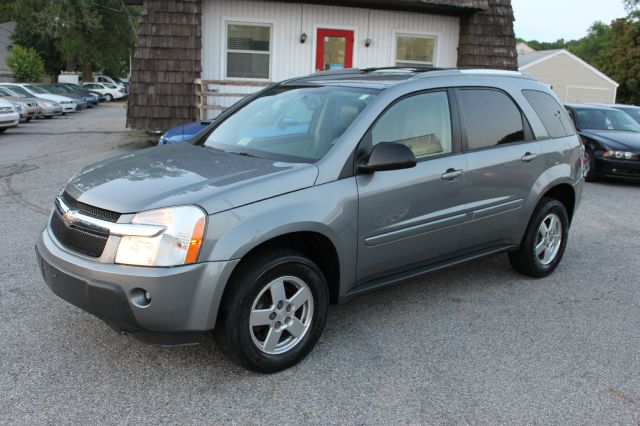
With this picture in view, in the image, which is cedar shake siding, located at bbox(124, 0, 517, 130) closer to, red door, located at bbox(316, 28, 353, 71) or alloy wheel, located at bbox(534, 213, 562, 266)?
red door, located at bbox(316, 28, 353, 71)

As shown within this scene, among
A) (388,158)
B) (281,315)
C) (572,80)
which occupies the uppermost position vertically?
(572,80)

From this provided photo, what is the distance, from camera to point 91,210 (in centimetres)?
333

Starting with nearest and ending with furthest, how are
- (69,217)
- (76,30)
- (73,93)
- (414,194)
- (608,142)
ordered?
(69,217)
(414,194)
(608,142)
(73,93)
(76,30)

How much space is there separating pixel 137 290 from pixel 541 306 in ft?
10.5

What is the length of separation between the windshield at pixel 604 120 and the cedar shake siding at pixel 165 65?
313 inches

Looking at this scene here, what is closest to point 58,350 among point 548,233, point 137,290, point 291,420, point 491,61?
point 137,290

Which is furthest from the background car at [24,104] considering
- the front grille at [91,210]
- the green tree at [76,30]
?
the front grille at [91,210]

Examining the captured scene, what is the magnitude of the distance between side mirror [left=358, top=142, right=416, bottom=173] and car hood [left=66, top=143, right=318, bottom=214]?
14.5 inches

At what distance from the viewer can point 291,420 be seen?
9.97ft

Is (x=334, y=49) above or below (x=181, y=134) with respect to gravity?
above

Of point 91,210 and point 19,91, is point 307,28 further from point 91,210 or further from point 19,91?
point 19,91

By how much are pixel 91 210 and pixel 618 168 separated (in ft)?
33.6

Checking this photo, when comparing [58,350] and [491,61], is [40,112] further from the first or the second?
[58,350]

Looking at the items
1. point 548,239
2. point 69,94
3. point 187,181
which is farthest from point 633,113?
point 69,94
